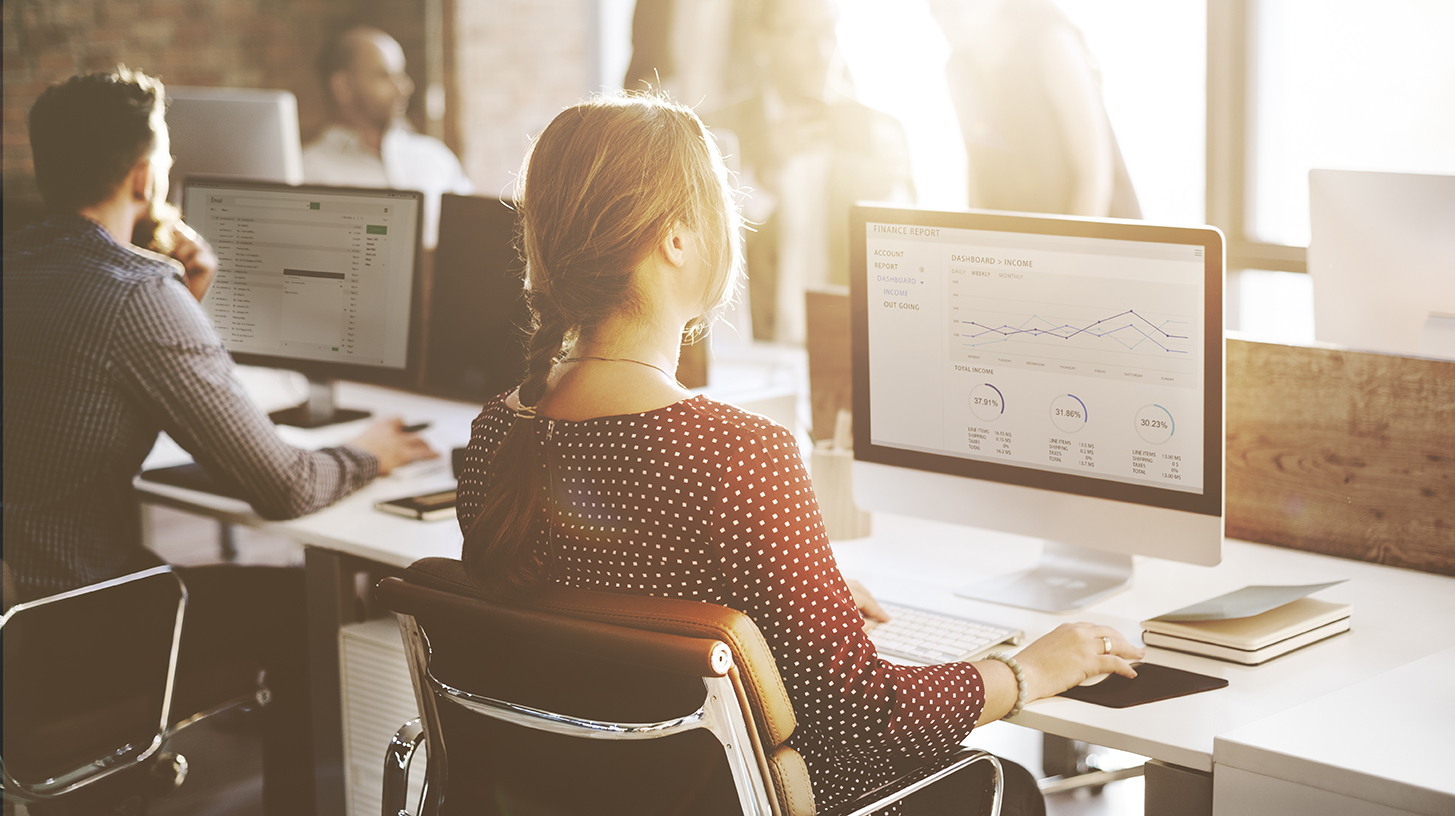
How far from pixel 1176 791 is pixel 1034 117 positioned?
9.97ft

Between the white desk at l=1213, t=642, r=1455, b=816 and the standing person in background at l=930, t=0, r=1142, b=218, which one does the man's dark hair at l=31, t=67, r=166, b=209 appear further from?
the standing person in background at l=930, t=0, r=1142, b=218

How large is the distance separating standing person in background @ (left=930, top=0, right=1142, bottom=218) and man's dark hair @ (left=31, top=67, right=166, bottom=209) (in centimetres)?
265

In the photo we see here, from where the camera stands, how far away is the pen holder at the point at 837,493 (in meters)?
1.99

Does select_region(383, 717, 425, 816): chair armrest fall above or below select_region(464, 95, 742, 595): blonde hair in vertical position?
below

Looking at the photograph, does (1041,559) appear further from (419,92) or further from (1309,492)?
(419,92)

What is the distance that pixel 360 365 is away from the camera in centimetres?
254

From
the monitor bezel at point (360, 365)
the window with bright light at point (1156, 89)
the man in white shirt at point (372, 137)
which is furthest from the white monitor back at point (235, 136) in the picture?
the window with bright light at point (1156, 89)

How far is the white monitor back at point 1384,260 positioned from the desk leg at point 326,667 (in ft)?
5.05

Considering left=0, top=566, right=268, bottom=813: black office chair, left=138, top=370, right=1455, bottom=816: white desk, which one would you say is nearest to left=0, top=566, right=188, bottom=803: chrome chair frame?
left=0, top=566, right=268, bottom=813: black office chair

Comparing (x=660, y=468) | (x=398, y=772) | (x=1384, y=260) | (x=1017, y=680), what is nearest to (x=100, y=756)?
Result: (x=398, y=772)

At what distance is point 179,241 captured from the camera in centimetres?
256

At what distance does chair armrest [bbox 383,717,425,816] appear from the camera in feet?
4.66

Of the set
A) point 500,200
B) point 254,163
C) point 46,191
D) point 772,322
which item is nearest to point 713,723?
point 500,200

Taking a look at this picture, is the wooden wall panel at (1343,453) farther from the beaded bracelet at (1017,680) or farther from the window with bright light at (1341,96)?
the window with bright light at (1341,96)
